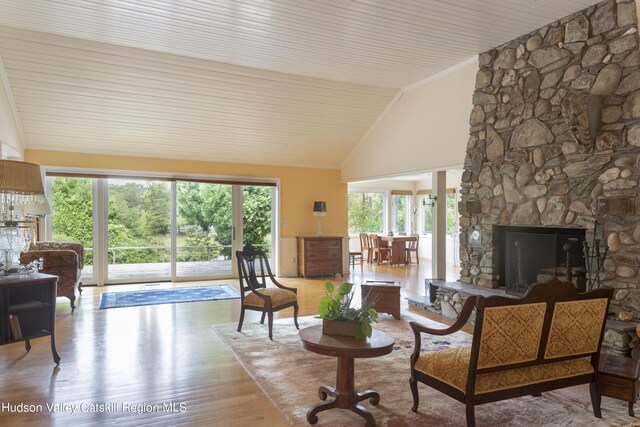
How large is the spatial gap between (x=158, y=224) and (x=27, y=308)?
446 cm

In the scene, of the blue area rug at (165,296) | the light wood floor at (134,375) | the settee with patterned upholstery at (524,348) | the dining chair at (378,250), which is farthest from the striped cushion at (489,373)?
the dining chair at (378,250)

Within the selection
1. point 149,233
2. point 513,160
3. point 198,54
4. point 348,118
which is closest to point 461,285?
point 513,160

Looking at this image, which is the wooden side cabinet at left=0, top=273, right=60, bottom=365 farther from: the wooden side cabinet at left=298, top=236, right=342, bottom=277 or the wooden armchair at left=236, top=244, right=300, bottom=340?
the wooden side cabinet at left=298, top=236, right=342, bottom=277

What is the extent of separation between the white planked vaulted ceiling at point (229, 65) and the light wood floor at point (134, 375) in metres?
3.08

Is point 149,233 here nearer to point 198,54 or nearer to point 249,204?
point 249,204

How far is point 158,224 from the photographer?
8062mm

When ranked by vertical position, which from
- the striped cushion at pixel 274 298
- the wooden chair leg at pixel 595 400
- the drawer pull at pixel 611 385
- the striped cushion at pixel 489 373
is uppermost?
the striped cushion at pixel 274 298

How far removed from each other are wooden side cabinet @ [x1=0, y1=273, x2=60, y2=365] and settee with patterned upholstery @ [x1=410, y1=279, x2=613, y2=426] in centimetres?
323

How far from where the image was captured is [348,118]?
25.3ft

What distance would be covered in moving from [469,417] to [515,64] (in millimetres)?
4014

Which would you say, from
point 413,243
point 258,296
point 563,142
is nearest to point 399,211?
point 413,243

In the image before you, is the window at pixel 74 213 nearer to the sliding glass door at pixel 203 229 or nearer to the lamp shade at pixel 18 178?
the sliding glass door at pixel 203 229

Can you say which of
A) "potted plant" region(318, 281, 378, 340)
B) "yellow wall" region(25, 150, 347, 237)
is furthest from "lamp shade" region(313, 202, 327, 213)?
"potted plant" region(318, 281, 378, 340)

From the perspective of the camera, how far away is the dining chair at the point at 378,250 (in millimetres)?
11047
